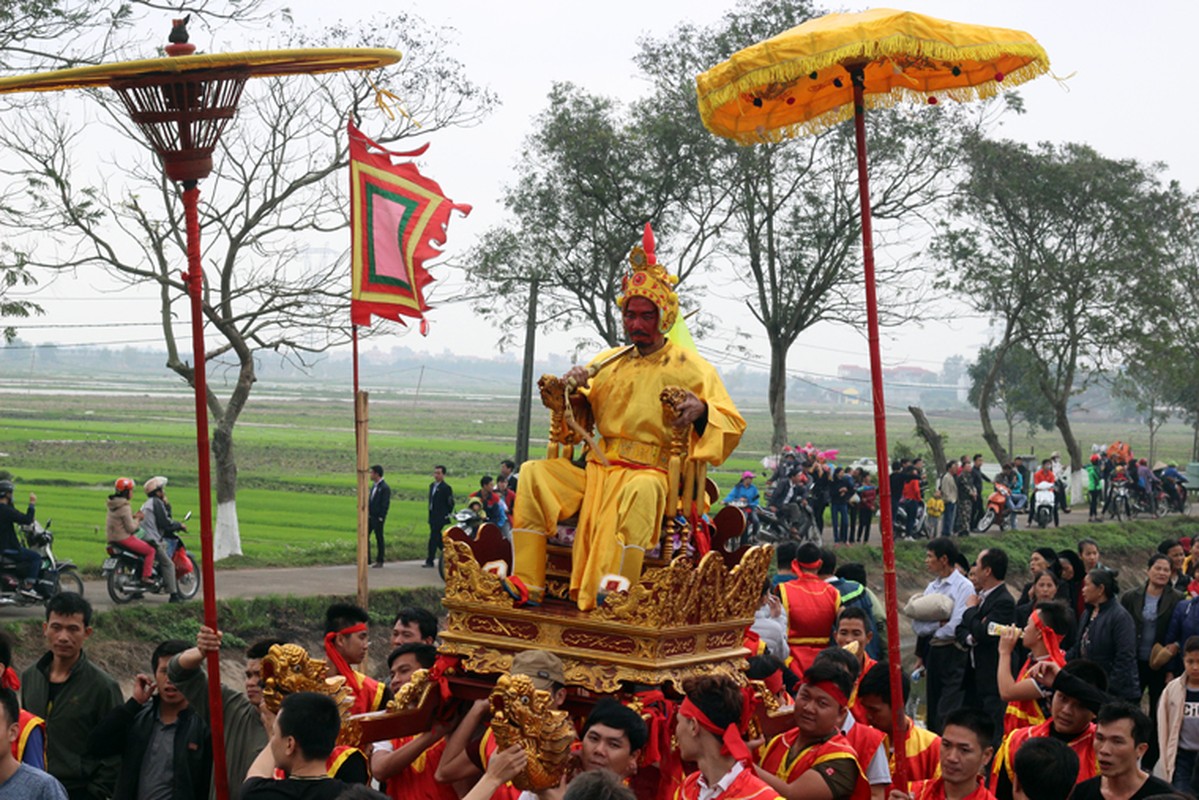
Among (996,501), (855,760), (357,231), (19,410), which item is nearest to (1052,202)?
(996,501)

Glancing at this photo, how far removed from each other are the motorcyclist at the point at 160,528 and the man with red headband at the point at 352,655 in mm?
10268

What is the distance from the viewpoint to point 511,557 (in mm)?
8445

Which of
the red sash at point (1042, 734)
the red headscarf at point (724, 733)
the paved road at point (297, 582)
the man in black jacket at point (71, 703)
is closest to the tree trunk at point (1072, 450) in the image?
the paved road at point (297, 582)

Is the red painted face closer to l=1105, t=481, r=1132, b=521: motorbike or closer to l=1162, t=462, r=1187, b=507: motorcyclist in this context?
l=1105, t=481, r=1132, b=521: motorbike

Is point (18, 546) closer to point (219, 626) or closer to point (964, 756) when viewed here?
point (219, 626)

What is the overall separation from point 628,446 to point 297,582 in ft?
42.1

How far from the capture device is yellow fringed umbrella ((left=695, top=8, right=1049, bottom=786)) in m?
6.40

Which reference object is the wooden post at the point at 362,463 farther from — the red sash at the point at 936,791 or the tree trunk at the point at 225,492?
the tree trunk at the point at 225,492

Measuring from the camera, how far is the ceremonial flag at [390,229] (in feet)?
30.8

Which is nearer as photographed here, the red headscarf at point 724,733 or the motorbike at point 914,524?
the red headscarf at point 724,733

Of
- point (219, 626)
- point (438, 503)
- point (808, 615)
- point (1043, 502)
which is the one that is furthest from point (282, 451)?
point (808, 615)

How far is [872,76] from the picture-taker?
7.34 metres

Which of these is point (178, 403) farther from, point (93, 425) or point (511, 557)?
point (511, 557)

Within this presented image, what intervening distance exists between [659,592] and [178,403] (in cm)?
9323
